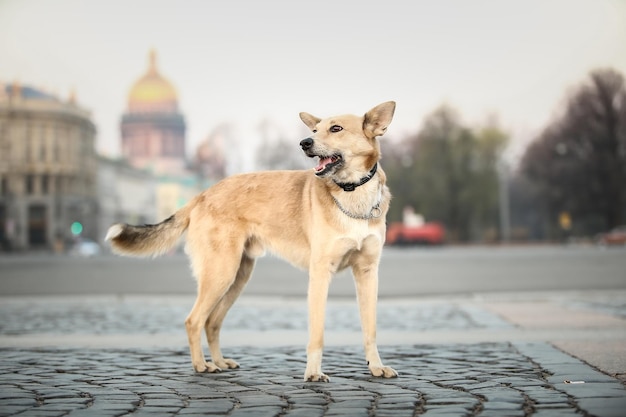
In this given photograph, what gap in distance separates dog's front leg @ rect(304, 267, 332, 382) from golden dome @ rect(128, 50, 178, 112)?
146689mm

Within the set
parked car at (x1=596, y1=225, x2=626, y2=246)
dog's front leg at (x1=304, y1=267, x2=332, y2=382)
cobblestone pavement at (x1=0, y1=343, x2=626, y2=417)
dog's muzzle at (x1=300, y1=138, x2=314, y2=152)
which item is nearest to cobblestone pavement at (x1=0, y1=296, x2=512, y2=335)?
cobblestone pavement at (x1=0, y1=343, x2=626, y2=417)

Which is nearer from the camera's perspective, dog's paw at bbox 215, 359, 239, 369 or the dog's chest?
the dog's chest

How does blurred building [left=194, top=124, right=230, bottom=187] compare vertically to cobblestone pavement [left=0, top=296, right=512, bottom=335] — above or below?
above

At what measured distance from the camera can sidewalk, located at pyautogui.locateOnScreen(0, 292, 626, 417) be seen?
5984 millimetres

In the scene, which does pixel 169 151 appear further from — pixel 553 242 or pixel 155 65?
pixel 553 242

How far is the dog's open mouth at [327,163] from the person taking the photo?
720 centimetres

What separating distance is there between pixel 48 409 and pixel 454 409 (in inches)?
103

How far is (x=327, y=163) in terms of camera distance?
284 inches

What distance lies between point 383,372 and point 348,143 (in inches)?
72.4

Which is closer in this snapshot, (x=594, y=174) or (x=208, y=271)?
(x=208, y=271)

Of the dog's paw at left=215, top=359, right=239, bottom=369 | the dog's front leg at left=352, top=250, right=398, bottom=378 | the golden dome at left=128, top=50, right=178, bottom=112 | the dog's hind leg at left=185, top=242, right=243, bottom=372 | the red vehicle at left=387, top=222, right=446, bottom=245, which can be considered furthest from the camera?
the golden dome at left=128, top=50, right=178, bottom=112

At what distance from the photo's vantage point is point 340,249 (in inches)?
289

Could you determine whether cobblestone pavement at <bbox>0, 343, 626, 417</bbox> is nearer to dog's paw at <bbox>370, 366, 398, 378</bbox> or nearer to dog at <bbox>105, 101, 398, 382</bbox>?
dog's paw at <bbox>370, 366, 398, 378</bbox>

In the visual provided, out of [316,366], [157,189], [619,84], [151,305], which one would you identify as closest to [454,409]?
[316,366]
